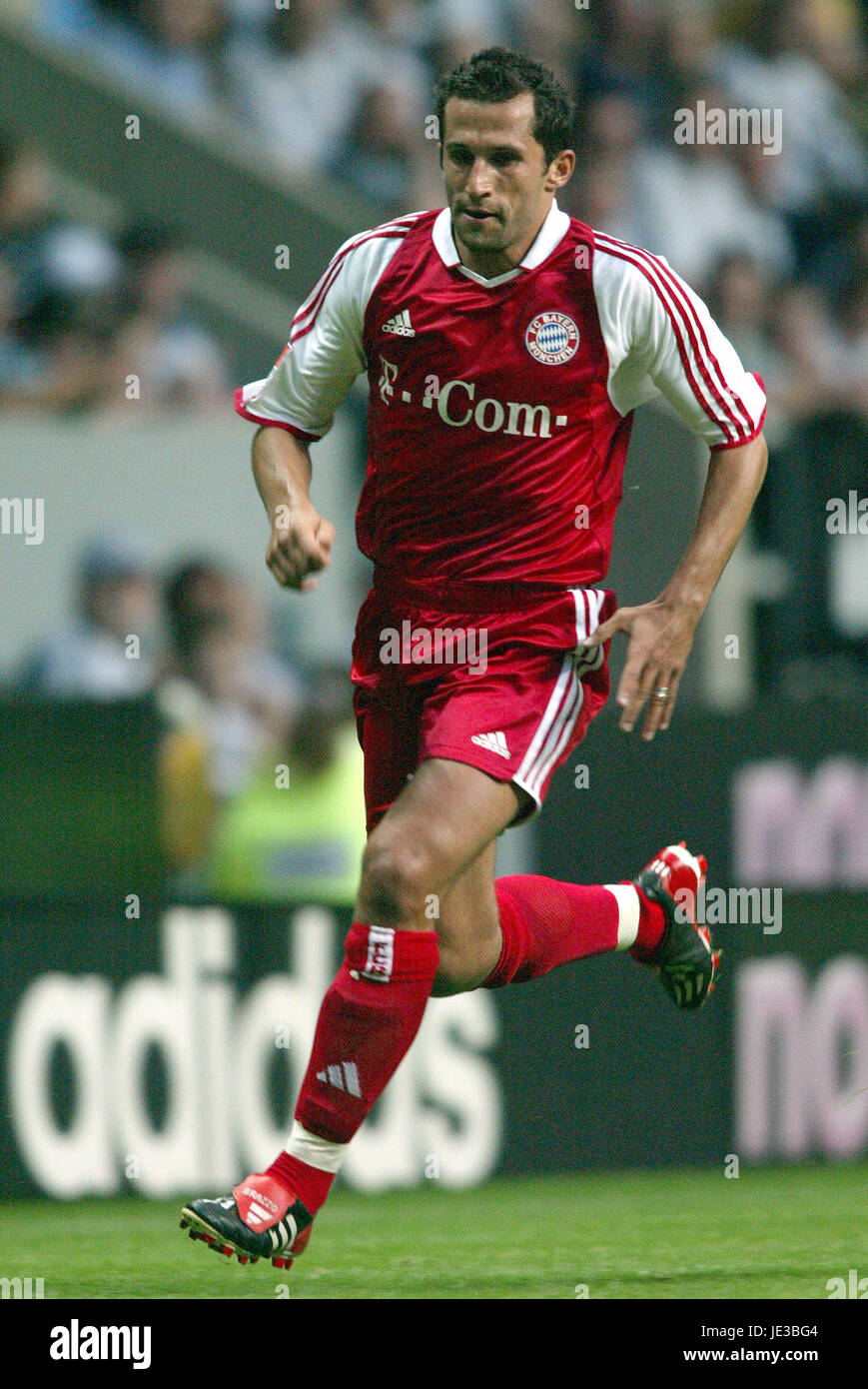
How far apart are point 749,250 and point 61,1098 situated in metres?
6.01

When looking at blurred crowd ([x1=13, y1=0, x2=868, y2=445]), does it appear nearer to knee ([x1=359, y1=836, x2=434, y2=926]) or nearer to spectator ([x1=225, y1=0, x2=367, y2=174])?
spectator ([x1=225, y1=0, x2=367, y2=174])

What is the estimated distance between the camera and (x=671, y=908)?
235 inches

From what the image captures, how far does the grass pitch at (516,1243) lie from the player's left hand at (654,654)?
122cm

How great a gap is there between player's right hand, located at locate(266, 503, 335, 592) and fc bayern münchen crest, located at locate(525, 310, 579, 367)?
64 centimetres

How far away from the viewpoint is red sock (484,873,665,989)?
5477mm

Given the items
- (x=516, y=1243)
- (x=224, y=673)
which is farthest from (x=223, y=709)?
(x=516, y=1243)

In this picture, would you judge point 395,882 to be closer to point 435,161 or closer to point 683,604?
point 683,604

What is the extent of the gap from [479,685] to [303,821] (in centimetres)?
324

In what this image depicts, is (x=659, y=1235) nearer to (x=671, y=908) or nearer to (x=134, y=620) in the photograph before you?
(x=671, y=908)

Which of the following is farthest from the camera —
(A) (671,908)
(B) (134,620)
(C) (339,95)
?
(C) (339,95)

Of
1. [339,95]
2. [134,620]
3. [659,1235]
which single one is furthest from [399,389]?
[339,95]

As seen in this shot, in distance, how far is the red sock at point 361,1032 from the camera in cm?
481

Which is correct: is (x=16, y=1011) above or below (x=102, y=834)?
below

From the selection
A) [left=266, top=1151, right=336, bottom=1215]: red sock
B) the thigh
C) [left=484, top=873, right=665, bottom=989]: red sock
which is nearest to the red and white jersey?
the thigh
